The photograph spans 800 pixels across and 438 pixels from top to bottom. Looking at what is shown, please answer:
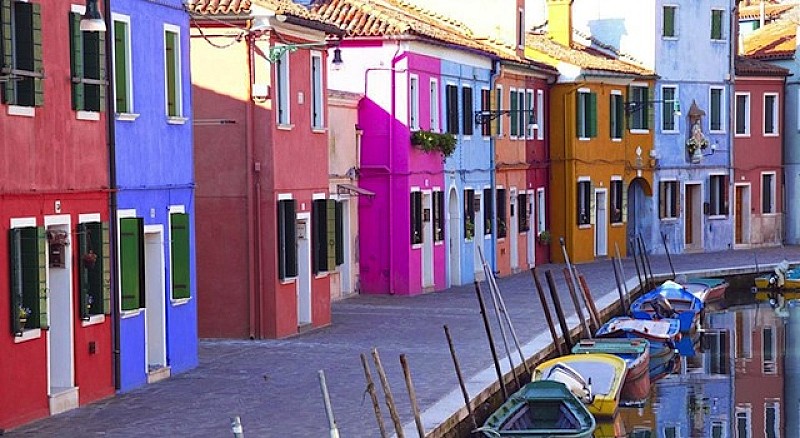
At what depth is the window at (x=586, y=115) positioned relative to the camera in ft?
163

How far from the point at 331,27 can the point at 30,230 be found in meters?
12.2

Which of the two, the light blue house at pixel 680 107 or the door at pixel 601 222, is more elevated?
the light blue house at pixel 680 107

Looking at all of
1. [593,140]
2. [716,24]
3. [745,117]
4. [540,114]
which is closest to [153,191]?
[540,114]

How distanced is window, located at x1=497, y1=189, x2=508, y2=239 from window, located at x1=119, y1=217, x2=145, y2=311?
925 inches

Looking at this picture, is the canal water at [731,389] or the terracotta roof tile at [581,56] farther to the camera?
the terracotta roof tile at [581,56]

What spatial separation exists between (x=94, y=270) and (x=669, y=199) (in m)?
36.2

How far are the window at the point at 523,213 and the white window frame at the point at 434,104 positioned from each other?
7913mm

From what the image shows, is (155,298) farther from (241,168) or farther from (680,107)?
(680,107)

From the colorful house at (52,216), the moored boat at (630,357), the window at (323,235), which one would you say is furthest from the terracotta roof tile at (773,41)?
the colorful house at (52,216)

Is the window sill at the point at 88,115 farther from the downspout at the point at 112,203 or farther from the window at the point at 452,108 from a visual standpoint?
the window at the point at 452,108

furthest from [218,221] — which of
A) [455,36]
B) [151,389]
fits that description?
[455,36]

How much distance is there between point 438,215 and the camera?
39.3m

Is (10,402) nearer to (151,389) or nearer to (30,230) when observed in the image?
(30,230)

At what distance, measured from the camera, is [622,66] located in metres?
51.9
